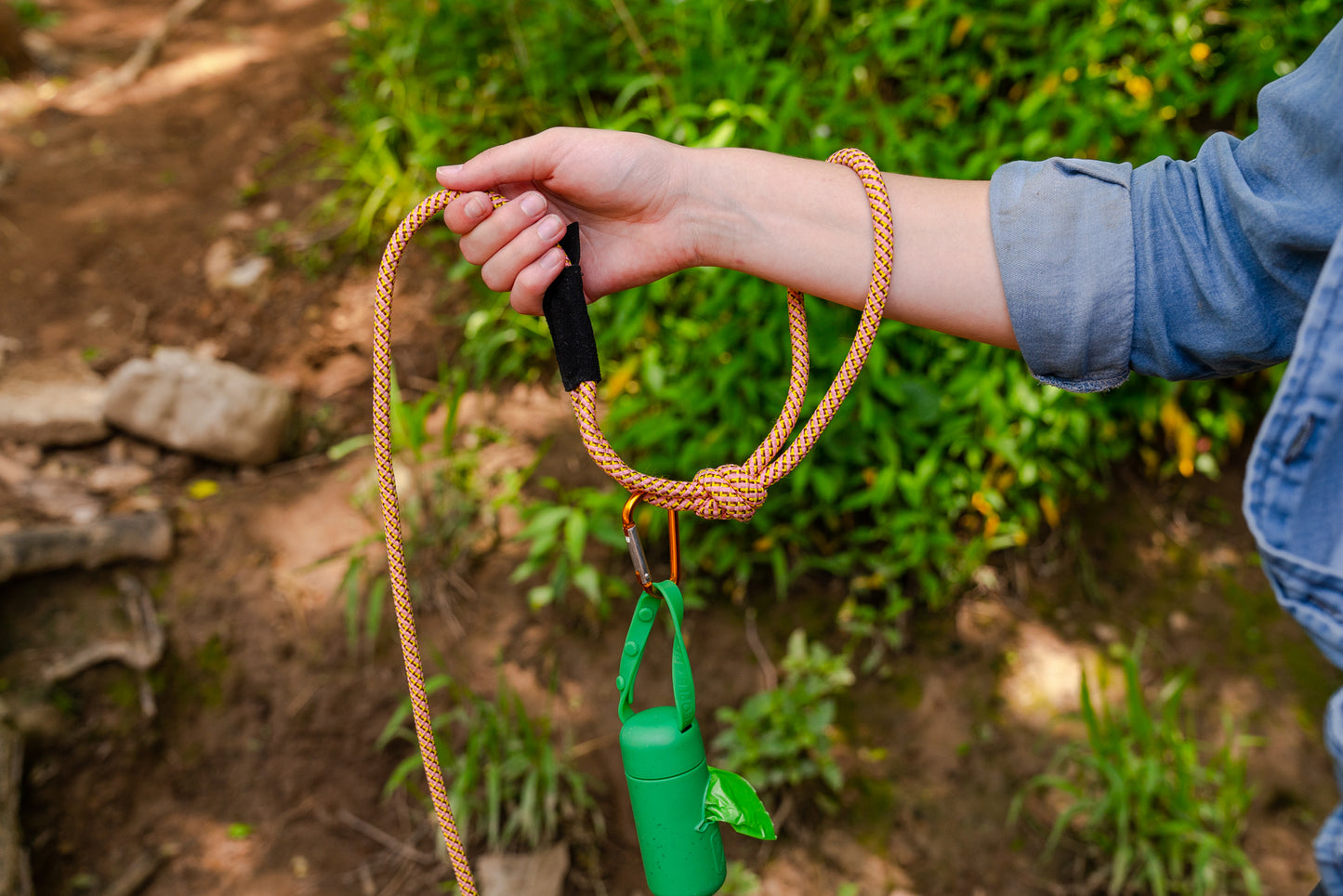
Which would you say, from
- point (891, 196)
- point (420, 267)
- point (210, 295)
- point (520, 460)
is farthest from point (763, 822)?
point (210, 295)

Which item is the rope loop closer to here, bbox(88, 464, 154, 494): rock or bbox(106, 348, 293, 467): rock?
bbox(106, 348, 293, 467): rock

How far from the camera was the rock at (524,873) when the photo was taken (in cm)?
207

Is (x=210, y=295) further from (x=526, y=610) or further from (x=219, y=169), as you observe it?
(x=526, y=610)

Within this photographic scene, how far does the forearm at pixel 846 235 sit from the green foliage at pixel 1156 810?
55.2 inches

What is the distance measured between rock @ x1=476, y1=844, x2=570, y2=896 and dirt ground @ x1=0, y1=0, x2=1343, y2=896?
0.08 meters

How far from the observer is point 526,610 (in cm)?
258

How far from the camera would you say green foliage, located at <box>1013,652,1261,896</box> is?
6.56 feet

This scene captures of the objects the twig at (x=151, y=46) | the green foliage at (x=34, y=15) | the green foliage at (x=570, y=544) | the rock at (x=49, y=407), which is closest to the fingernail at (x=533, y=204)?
the green foliage at (x=570, y=544)

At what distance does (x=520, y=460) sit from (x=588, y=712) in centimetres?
86

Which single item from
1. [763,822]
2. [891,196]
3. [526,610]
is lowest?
[526,610]

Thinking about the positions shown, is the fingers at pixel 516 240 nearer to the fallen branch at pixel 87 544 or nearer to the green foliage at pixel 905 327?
the green foliage at pixel 905 327

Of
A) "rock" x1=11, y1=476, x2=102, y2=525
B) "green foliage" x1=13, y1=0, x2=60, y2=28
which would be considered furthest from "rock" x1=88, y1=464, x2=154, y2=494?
"green foliage" x1=13, y1=0, x2=60, y2=28

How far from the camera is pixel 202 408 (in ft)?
9.70

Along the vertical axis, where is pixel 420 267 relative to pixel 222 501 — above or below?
above
